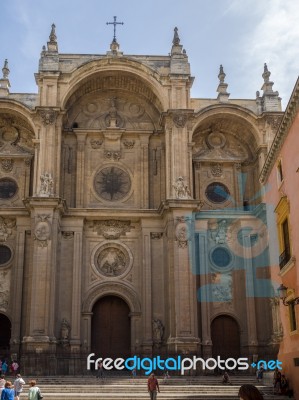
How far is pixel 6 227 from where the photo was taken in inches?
1182

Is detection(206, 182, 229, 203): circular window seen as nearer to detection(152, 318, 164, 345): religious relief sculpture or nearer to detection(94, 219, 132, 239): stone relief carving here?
detection(94, 219, 132, 239): stone relief carving

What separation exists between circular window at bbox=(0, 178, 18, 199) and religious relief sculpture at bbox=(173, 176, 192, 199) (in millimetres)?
9065

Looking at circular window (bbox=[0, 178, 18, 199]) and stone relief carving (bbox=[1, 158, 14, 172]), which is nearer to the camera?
circular window (bbox=[0, 178, 18, 199])

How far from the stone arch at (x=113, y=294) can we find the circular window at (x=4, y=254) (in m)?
4.76

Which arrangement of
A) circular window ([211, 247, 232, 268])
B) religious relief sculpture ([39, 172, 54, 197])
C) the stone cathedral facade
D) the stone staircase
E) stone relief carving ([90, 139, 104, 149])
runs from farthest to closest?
stone relief carving ([90, 139, 104, 149]), circular window ([211, 247, 232, 268]), religious relief sculpture ([39, 172, 54, 197]), the stone cathedral facade, the stone staircase

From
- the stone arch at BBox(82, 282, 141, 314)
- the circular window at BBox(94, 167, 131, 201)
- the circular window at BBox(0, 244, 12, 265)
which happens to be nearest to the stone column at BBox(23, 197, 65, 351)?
the circular window at BBox(0, 244, 12, 265)

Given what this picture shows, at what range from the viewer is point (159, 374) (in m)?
27.3

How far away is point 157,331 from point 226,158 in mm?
10793

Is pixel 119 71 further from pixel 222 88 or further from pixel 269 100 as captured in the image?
pixel 269 100

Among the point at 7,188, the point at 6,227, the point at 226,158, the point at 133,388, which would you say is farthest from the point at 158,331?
the point at 7,188

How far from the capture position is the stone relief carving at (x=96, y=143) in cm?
3198

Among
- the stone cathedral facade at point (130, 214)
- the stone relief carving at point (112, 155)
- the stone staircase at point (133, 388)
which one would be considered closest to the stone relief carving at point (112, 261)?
the stone cathedral facade at point (130, 214)

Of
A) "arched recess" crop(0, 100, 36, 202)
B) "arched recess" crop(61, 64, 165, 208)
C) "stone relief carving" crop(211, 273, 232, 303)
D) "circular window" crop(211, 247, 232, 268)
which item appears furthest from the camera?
"arched recess" crop(61, 64, 165, 208)

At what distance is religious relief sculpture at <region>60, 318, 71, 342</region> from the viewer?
2777 centimetres
